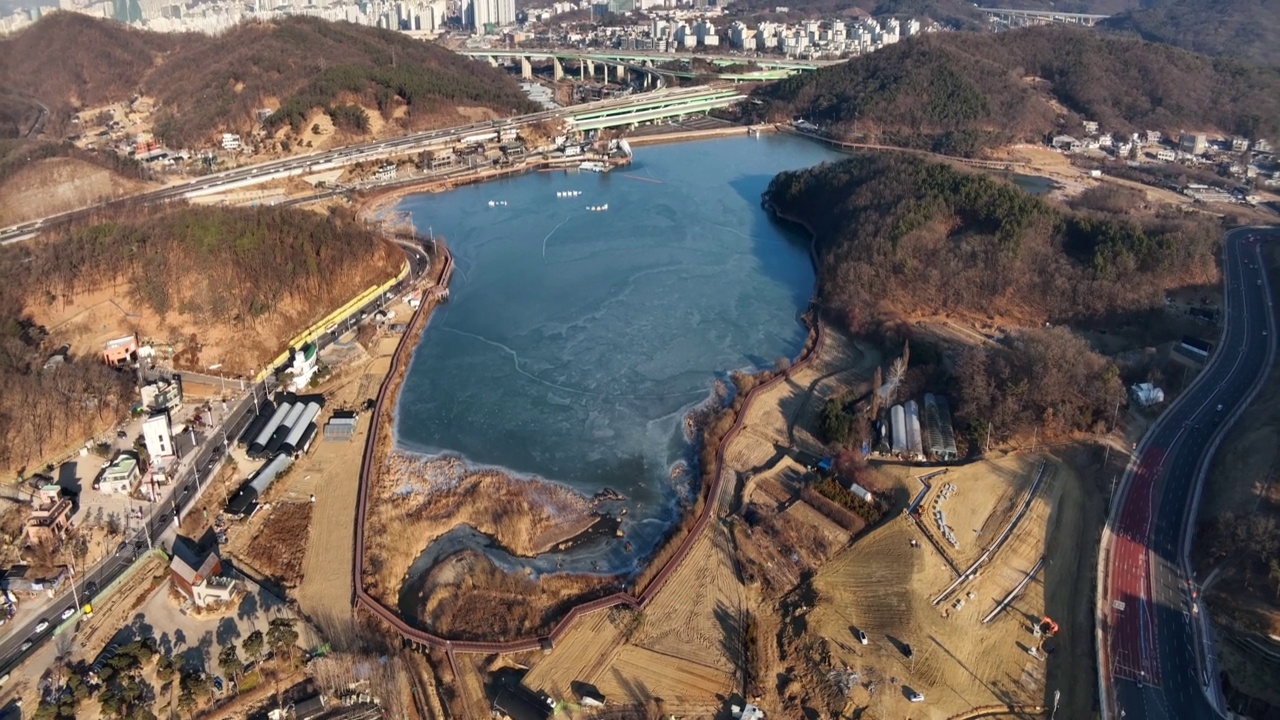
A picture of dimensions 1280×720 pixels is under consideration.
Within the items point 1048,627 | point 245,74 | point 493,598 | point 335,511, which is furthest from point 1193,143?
point 245,74

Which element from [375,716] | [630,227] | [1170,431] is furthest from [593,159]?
[375,716]

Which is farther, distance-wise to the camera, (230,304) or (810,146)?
(810,146)

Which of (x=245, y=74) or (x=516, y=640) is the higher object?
(x=245, y=74)

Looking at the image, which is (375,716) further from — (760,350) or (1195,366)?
(1195,366)

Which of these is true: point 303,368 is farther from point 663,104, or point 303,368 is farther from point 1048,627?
point 663,104

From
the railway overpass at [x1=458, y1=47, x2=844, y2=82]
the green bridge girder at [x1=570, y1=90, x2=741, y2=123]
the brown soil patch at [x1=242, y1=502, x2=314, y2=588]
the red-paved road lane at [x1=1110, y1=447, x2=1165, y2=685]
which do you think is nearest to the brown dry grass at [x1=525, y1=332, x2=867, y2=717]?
the red-paved road lane at [x1=1110, y1=447, x2=1165, y2=685]

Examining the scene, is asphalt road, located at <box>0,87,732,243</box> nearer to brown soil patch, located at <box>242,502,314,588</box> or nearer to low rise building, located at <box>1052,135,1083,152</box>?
brown soil patch, located at <box>242,502,314,588</box>
